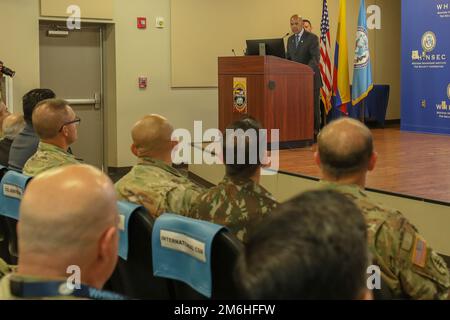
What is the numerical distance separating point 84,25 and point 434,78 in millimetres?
5241

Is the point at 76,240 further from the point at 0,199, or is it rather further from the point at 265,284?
the point at 0,199

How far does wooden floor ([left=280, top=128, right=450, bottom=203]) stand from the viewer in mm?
4605

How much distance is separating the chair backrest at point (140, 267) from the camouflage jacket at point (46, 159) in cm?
128

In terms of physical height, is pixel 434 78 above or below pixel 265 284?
above

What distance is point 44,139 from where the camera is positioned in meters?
3.66

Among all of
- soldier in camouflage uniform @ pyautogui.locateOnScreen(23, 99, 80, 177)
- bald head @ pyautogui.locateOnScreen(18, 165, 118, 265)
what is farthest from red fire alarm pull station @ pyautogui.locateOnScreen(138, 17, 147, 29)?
bald head @ pyautogui.locateOnScreen(18, 165, 118, 265)

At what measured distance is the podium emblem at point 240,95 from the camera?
267 inches

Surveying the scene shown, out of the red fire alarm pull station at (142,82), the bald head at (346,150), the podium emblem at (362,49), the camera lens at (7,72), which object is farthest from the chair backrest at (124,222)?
the red fire alarm pull station at (142,82)

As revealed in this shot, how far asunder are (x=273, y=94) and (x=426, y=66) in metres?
3.65

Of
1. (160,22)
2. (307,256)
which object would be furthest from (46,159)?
(160,22)
